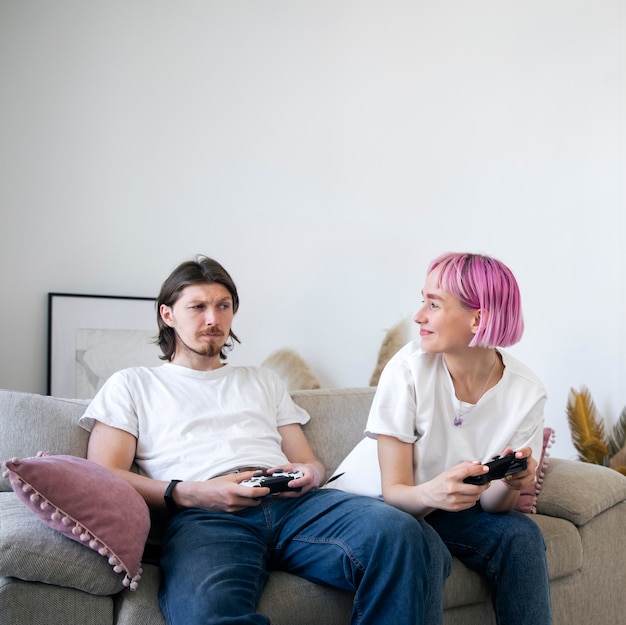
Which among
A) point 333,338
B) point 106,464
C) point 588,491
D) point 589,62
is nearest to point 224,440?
point 106,464

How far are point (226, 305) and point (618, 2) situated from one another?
2.20 metres

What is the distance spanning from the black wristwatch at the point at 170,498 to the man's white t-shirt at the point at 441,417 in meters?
0.44

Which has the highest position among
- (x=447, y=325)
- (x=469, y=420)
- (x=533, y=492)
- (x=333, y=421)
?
(x=447, y=325)

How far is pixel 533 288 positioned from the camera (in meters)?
3.51

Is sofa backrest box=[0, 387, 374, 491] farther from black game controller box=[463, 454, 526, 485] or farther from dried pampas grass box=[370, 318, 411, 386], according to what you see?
dried pampas grass box=[370, 318, 411, 386]

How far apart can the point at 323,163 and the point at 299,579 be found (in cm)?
227

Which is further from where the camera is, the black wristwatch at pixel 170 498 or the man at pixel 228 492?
the black wristwatch at pixel 170 498

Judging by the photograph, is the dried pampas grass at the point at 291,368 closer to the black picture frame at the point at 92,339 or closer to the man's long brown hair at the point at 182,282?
the black picture frame at the point at 92,339

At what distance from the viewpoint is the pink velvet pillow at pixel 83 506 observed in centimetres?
156

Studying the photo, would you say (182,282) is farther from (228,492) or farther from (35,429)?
(228,492)

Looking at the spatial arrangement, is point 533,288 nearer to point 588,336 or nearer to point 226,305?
point 588,336

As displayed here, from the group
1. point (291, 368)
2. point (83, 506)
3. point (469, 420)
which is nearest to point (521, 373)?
point (469, 420)

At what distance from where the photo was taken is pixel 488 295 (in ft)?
6.32

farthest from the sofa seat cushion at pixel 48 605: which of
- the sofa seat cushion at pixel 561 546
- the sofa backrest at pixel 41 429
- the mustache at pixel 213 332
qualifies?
the sofa seat cushion at pixel 561 546
